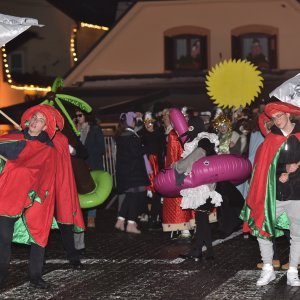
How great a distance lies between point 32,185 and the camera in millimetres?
9820

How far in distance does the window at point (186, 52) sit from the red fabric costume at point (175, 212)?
13536 millimetres

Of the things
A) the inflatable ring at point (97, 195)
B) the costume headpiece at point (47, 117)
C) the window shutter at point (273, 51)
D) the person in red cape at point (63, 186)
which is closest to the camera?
the costume headpiece at point (47, 117)

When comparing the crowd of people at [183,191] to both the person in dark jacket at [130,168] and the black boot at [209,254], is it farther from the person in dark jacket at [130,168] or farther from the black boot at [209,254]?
the person in dark jacket at [130,168]

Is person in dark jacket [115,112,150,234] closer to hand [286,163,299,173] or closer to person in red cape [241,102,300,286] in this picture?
person in red cape [241,102,300,286]

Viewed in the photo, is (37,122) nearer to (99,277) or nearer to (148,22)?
(99,277)

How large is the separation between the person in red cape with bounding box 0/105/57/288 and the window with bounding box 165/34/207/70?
56.7ft

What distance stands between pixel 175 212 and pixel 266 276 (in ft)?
12.6

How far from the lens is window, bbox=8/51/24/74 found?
101 ft

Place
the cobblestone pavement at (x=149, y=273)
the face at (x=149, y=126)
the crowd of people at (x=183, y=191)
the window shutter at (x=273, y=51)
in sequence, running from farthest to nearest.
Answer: the window shutter at (x=273, y=51) → the face at (x=149, y=126) → the crowd of people at (x=183, y=191) → the cobblestone pavement at (x=149, y=273)

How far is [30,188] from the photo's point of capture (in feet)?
32.1

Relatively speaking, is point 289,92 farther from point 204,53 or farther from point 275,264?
point 204,53

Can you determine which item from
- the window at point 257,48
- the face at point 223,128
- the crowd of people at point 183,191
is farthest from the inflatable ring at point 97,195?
the window at point 257,48

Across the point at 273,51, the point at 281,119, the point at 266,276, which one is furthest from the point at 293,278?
the point at 273,51

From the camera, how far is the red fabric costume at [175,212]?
13.7 metres
